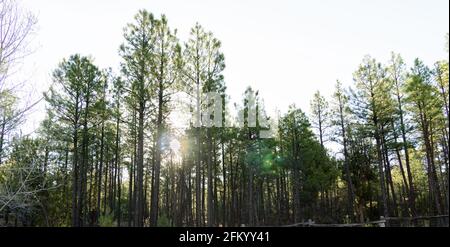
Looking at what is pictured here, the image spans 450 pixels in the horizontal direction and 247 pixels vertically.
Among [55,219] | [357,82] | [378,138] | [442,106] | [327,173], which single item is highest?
[357,82]

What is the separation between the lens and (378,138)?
24297 millimetres

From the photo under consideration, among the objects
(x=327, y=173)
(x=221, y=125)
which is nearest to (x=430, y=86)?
(x=327, y=173)

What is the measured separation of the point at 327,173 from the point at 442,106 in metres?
11.1

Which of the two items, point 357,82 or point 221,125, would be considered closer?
point 221,125
